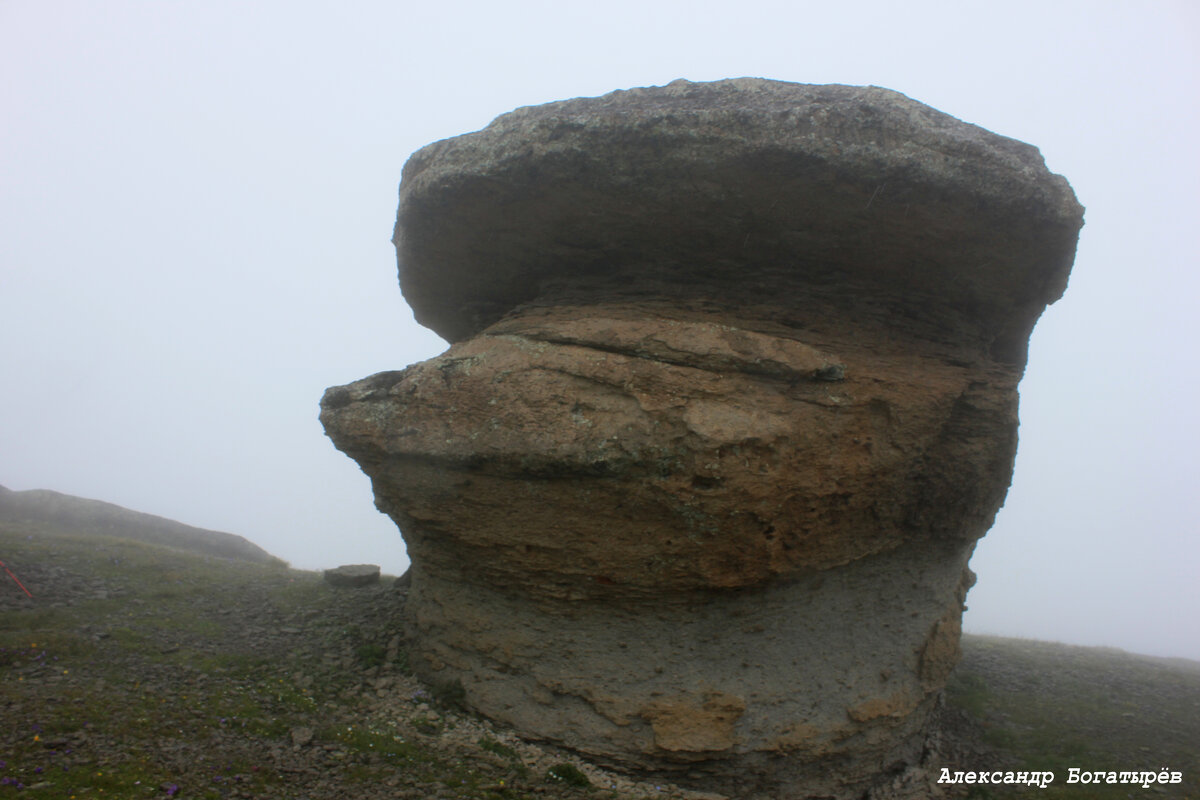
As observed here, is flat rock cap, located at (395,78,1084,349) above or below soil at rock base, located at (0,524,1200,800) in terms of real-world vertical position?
above

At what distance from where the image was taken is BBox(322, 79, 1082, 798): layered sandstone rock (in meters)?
6.57

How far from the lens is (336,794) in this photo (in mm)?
5527

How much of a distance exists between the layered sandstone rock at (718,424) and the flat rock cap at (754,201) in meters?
0.03

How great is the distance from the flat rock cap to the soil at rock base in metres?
4.91

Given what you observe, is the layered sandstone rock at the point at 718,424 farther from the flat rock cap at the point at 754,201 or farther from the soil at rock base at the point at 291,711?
the soil at rock base at the point at 291,711

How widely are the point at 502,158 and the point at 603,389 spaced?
104 inches

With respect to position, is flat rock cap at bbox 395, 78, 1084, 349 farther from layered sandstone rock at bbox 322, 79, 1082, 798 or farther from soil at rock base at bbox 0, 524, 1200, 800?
soil at rock base at bbox 0, 524, 1200, 800

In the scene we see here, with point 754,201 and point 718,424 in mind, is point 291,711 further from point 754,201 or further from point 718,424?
point 754,201

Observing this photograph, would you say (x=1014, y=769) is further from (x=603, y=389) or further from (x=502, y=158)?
(x=502, y=158)

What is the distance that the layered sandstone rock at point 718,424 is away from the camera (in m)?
6.57

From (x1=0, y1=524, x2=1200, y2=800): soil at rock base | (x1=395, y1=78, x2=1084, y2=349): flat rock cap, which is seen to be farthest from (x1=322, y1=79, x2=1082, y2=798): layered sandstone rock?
(x1=0, y1=524, x2=1200, y2=800): soil at rock base

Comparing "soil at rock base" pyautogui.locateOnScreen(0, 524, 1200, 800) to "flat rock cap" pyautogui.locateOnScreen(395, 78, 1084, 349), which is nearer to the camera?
"soil at rock base" pyautogui.locateOnScreen(0, 524, 1200, 800)

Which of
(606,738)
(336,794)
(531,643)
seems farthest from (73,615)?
(606,738)

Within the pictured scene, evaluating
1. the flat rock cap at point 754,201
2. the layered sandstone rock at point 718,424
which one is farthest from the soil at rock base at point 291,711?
the flat rock cap at point 754,201
